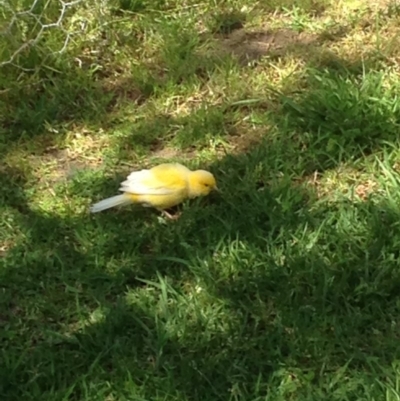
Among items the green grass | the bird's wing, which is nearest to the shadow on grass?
the green grass

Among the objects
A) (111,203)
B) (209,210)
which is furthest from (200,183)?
(111,203)

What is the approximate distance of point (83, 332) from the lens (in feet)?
9.40

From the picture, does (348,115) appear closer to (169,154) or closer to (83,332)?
(169,154)

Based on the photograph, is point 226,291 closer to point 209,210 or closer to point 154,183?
point 209,210

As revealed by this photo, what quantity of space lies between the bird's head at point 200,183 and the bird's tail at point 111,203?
23cm

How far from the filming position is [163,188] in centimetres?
322

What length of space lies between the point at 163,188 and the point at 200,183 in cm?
14

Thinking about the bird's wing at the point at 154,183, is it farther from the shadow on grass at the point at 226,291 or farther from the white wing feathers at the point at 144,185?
the shadow on grass at the point at 226,291

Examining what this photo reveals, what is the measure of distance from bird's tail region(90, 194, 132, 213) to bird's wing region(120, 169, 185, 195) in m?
0.03

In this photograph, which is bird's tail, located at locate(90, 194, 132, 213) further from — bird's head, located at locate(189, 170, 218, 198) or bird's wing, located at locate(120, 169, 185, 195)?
bird's head, located at locate(189, 170, 218, 198)

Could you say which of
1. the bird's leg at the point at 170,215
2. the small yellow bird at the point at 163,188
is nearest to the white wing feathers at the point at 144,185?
the small yellow bird at the point at 163,188

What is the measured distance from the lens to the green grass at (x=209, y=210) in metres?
2.74

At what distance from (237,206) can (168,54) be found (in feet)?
3.65

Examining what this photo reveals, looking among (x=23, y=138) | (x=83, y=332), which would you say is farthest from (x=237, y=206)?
(x=23, y=138)
